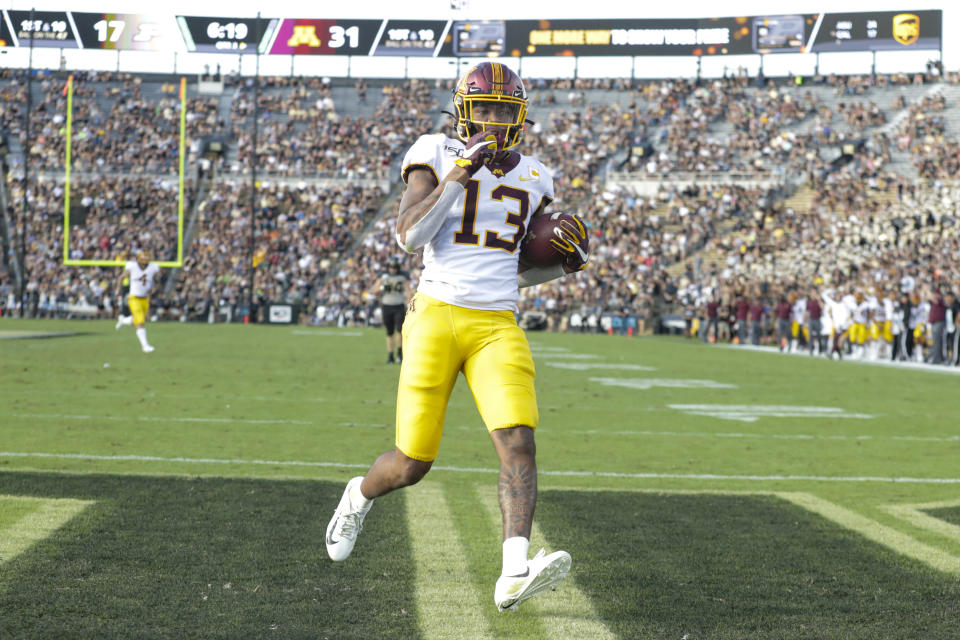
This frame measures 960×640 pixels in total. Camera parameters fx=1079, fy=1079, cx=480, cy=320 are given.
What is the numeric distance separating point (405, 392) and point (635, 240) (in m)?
35.0

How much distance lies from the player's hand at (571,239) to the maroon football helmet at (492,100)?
1.28 ft

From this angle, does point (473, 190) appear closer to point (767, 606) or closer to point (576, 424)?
point (767, 606)

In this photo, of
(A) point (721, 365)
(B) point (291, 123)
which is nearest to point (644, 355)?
(A) point (721, 365)

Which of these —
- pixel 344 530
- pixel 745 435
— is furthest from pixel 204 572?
pixel 745 435

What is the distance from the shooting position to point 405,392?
13.4ft

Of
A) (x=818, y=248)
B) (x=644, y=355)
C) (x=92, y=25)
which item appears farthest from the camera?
(x=92, y=25)

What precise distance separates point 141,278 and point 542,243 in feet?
47.3

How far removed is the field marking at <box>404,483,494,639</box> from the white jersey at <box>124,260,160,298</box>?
505 inches

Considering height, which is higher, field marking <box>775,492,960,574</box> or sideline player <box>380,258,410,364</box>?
sideline player <box>380,258,410,364</box>

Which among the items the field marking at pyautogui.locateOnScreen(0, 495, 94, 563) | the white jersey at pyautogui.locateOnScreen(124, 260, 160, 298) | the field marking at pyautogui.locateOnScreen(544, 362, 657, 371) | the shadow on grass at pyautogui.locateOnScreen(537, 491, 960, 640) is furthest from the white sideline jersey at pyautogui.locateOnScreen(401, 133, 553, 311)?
the white jersey at pyautogui.locateOnScreen(124, 260, 160, 298)

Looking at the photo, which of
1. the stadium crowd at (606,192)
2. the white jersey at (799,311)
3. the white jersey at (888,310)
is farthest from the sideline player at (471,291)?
the stadium crowd at (606,192)

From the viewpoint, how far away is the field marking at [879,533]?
15.1 feet

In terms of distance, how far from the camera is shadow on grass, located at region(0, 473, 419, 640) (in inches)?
135

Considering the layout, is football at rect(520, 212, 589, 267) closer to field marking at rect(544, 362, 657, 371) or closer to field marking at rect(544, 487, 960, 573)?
field marking at rect(544, 487, 960, 573)
